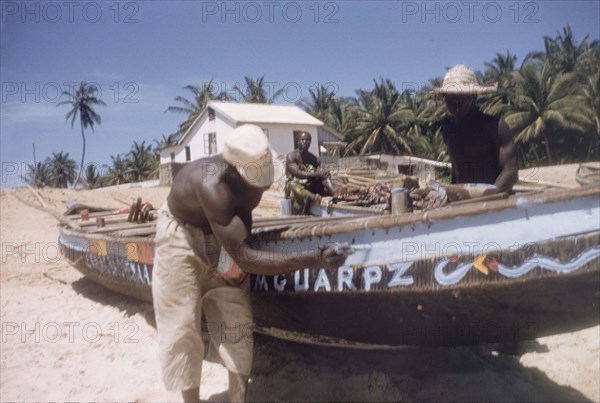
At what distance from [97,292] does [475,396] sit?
4262 millimetres

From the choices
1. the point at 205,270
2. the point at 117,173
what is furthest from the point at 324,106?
the point at 205,270

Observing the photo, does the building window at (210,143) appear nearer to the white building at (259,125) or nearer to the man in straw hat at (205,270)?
the white building at (259,125)

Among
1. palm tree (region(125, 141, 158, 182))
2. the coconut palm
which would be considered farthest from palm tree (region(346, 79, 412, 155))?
palm tree (region(125, 141, 158, 182))

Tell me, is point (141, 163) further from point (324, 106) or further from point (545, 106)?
point (545, 106)

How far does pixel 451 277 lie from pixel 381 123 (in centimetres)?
3272

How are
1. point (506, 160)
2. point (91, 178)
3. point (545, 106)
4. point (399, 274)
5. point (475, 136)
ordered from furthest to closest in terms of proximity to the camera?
point (91, 178) → point (545, 106) → point (475, 136) → point (506, 160) → point (399, 274)

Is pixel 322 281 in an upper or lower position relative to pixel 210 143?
lower

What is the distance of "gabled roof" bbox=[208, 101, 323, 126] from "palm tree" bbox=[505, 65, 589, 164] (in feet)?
40.0

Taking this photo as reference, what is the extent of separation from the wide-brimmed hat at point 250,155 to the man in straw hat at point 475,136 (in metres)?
1.52

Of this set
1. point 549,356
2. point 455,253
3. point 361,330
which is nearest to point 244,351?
point 361,330

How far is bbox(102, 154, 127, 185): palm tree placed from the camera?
44.7 meters

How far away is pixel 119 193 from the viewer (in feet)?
55.0

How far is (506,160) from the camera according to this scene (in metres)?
3.28

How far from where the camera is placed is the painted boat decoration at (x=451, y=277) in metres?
2.19
